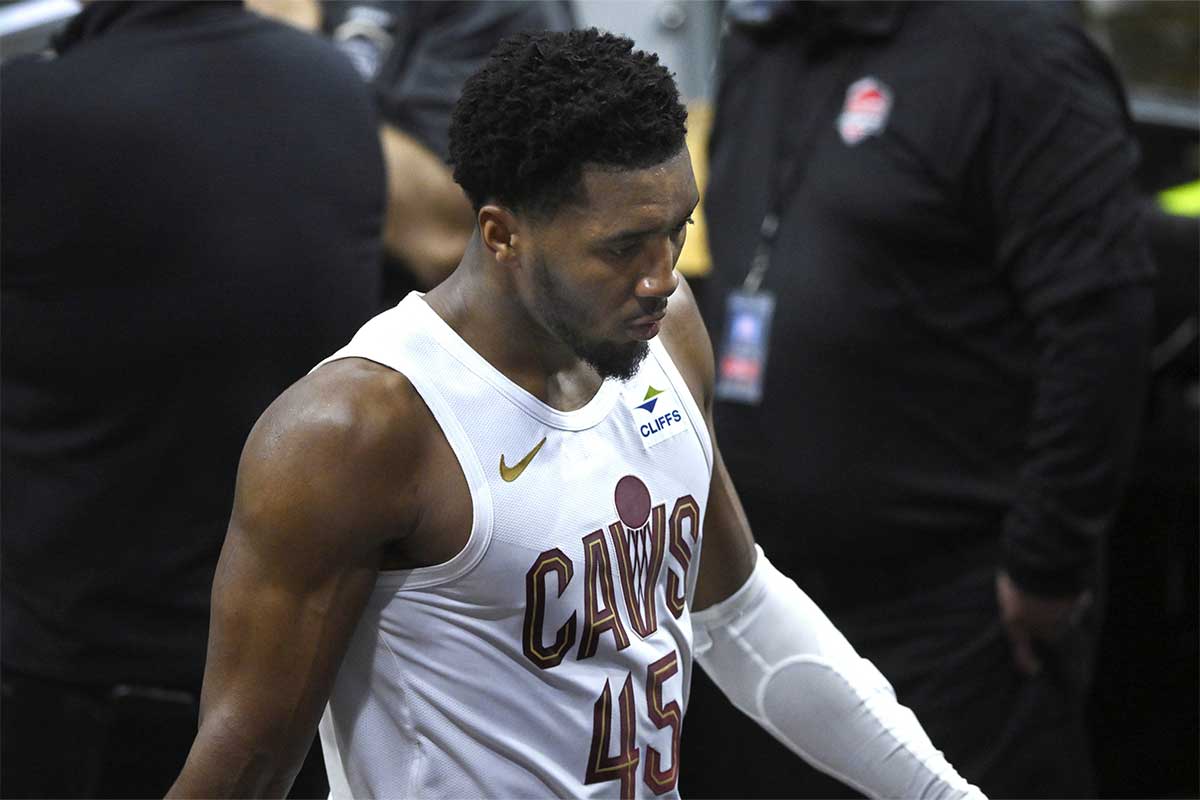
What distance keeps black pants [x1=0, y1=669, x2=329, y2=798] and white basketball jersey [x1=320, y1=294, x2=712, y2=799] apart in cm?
68

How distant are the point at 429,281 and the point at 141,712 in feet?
3.63

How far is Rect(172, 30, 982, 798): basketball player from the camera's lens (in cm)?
168

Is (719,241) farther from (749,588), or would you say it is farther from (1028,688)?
(749,588)

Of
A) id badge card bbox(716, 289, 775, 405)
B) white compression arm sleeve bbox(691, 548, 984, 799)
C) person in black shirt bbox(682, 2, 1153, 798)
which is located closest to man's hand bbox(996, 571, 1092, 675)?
person in black shirt bbox(682, 2, 1153, 798)

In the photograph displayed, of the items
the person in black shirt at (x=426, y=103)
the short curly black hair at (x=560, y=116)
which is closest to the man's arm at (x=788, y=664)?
the short curly black hair at (x=560, y=116)

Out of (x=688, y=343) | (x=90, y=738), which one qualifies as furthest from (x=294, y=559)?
(x=90, y=738)

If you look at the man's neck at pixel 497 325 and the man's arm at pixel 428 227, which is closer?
the man's neck at pixel 497 325

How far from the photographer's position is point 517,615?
5.84 feet

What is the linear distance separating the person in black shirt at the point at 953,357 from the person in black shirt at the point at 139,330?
2.95ft

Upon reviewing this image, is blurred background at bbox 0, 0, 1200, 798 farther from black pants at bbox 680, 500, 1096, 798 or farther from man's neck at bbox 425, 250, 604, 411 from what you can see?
man's neck at bbox 425, 250, 604, 411

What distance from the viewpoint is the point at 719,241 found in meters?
3.23

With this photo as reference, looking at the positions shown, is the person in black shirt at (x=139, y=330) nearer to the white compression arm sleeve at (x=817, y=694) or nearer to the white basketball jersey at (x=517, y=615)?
the white basketball jersey at (x=517, y=615)

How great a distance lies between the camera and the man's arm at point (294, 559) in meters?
1.66

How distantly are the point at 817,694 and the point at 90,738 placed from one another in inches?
43.6
